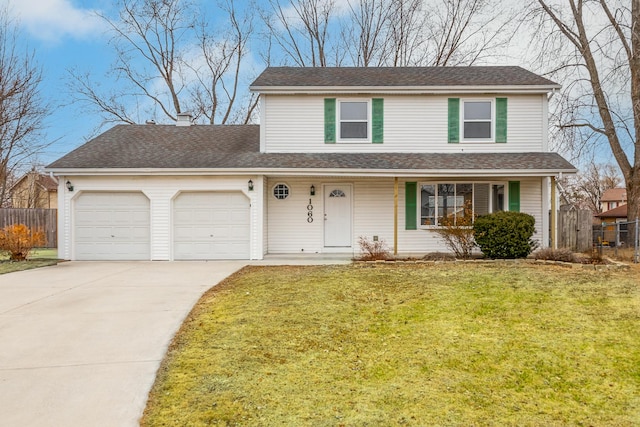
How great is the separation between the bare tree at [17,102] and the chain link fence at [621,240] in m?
22.9

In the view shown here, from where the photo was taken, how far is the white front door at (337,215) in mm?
13445

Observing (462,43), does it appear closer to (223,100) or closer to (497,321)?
(223,100)

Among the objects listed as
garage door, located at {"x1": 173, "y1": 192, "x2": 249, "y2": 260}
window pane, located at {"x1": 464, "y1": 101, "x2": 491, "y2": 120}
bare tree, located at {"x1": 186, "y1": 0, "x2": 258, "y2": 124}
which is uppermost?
bare tree, located at {"x1": 186, "y1": 0, "x2": 258, "y2": 124}

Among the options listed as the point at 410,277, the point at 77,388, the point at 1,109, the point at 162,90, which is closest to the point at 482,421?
the point at 77,388

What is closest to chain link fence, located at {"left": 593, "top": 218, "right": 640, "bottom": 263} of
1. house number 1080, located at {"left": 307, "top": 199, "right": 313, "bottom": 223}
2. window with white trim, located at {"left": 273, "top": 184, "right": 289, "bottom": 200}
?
house number 1080, located at {"left": 307, "top": 199, "right": 313, "bottom": 223}

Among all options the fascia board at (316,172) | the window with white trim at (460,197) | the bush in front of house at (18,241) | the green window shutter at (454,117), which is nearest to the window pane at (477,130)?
the green window shutter at (454,117)

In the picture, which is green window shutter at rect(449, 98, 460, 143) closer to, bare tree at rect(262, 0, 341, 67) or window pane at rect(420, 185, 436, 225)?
window pane at rect(420, 185, 436, 225)

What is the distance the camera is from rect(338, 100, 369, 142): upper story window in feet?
44.0

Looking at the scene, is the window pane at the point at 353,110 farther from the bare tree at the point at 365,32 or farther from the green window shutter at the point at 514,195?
the bare tree at the point at 365,32

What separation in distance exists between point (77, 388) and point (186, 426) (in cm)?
140

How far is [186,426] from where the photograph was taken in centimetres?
Result: 339

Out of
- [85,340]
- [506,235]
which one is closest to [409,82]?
[506,235]

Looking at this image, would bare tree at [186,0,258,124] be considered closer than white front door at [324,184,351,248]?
No

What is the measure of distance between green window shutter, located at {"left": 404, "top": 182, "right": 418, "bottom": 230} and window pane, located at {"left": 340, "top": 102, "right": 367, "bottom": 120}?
259cm
